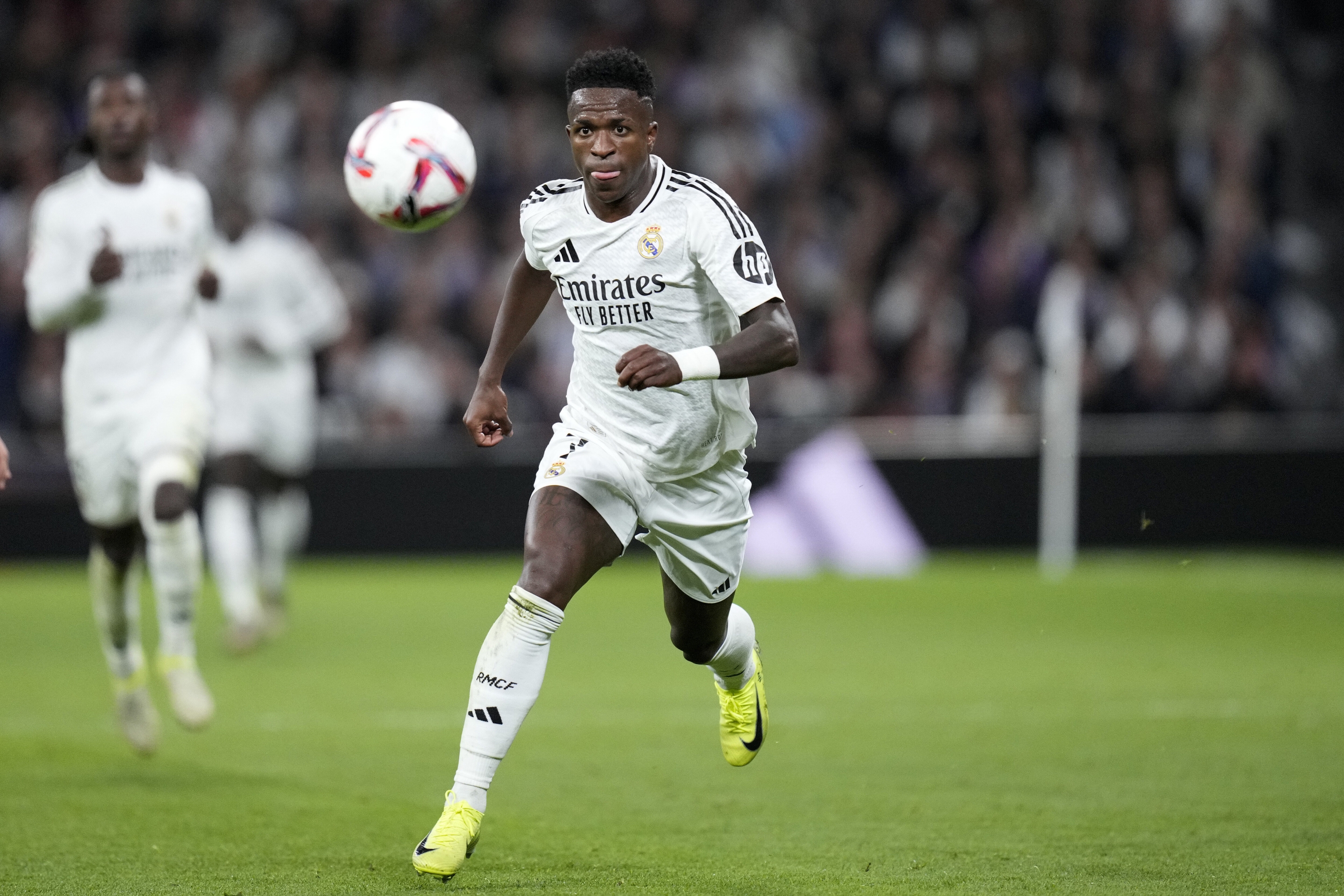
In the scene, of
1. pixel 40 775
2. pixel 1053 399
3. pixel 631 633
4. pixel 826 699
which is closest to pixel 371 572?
pixel 631 633

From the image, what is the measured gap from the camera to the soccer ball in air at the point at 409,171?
19.4 ft

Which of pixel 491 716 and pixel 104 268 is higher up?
pixel 104 268

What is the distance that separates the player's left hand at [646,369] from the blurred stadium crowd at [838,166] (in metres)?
11.4

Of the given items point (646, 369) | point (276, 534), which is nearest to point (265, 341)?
point (276, 534)

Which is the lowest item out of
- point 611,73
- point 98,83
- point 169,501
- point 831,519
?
point 831,519

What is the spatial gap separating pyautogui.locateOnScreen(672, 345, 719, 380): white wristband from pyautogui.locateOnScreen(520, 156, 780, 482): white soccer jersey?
11.4 inches

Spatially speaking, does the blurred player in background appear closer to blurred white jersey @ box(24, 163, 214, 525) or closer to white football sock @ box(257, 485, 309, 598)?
white football sock @ box(257, 485, 309, 598)

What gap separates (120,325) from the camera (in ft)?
25.6

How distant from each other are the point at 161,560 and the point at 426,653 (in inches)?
134

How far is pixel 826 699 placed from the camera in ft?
29.5

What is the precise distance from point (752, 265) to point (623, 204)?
473mm

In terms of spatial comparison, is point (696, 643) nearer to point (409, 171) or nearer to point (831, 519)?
point (409, 171)

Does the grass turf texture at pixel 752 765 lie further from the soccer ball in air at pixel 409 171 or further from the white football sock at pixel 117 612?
the soccer ball in air at pixel 409 171

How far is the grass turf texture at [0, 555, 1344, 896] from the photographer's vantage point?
5.26 metres
